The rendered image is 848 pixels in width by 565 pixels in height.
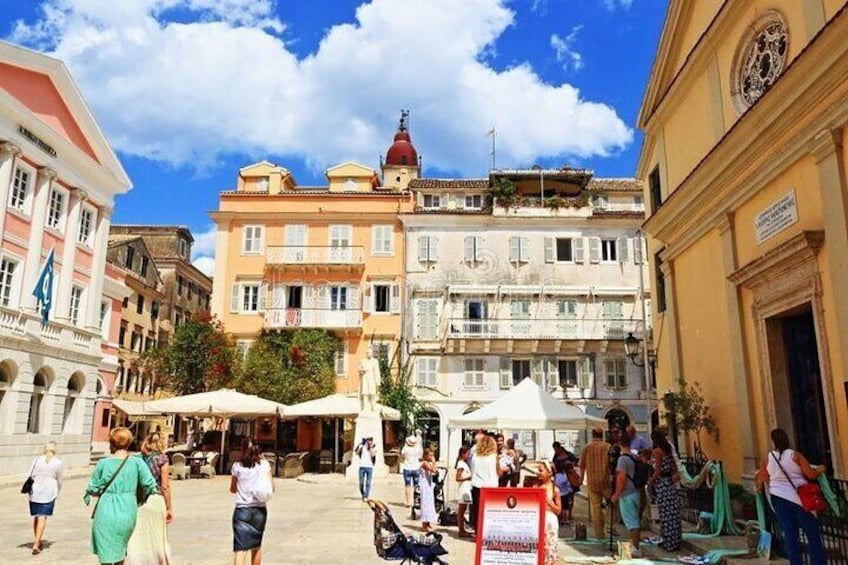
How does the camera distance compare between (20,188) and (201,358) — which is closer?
(20,188)

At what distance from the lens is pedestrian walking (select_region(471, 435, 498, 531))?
1021 centimetres

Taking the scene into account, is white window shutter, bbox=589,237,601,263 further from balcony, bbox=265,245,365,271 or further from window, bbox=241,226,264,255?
window, bbox=241,226,264,255

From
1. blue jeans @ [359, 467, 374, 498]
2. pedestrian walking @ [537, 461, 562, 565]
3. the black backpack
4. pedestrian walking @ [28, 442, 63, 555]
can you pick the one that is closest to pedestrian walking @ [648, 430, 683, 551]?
the black backpack

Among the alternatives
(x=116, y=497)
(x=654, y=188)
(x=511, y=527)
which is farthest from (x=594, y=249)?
(x=116, y=497)

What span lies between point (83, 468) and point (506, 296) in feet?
64.2

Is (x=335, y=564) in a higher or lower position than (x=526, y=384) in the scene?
lower

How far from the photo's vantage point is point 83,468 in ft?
85.4

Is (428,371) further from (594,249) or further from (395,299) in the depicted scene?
(594,249)

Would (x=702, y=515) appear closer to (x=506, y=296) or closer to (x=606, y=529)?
(x=606, y=529)

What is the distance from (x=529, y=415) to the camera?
1277cm

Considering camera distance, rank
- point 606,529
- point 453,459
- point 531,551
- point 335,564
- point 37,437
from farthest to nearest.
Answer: point 453,459 < point 37,437 < point 606,529 < point 335,564 < point 531,551

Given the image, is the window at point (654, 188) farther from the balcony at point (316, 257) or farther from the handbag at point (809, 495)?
the balcony at point (316, 257)

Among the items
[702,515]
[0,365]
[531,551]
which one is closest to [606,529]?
[702,515]

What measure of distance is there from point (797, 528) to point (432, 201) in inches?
1233
